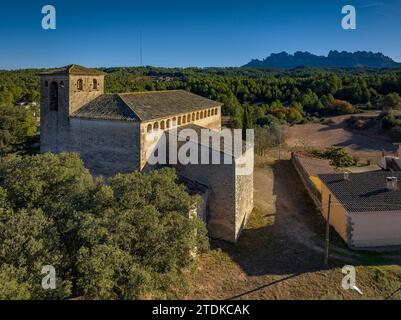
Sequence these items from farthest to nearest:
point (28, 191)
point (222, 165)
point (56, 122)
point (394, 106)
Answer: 1. point (394, 106)
2. point (56, 122)
3. point (222, 165)
4. point (28, 191)

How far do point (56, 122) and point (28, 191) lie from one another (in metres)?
10.2

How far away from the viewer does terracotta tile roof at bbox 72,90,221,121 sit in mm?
21250

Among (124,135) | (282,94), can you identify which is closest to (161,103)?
(124,135)

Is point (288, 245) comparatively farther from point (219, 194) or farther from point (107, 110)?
point (107, 110)

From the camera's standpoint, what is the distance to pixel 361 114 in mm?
63875

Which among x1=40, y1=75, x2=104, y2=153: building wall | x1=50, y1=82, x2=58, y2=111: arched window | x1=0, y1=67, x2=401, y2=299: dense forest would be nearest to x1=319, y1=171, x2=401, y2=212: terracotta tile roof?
x1=0, y1=67, x2=401, y2=299: dense forest

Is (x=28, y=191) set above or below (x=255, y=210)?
above

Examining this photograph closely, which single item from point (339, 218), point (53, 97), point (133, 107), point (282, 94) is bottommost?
point (339, 218)

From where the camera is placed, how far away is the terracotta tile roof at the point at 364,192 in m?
19.2

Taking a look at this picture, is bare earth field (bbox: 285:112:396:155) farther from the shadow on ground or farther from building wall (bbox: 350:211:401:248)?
building wall (bbox: 350:211:401:248)

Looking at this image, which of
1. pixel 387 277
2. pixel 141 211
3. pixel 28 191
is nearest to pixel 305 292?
pixel 387 277

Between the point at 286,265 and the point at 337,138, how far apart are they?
38910mm

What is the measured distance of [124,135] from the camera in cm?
2112
